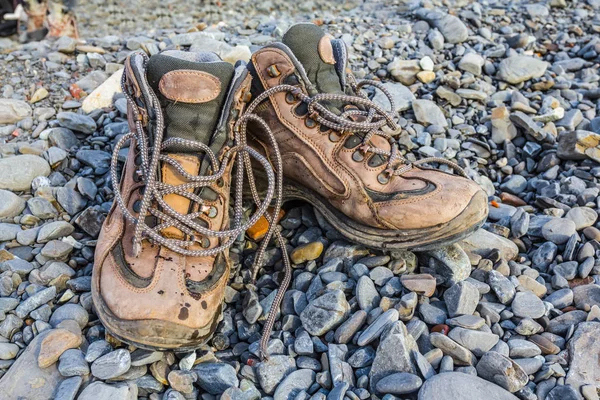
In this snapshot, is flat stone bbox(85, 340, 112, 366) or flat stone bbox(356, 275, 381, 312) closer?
flat stone bbox(85, 340, 112, 366)

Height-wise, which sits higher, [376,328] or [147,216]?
[147,216]

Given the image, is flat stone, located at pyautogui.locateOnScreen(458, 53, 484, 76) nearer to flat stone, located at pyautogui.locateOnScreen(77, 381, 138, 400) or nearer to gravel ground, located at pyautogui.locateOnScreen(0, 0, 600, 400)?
gravel ground, located at pyautogui.locateOnScreen(0, 0, 600, 400)

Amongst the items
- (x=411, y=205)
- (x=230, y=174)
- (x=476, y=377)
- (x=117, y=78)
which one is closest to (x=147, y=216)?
(x=230, y=174)

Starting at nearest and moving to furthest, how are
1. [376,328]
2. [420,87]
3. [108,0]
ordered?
[376,328], [420,87], [108,0]

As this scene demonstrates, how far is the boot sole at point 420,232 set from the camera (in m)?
2.36

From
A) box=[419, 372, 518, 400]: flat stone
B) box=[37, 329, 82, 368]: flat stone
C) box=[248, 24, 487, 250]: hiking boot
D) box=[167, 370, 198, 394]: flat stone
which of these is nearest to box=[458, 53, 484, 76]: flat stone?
box=[248, 24, 487, 250]: hiking boot

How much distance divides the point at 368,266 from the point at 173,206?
36.3 inches

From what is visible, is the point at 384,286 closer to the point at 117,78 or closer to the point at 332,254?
the point at 332,254

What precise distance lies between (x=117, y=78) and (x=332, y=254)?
84.9 inches

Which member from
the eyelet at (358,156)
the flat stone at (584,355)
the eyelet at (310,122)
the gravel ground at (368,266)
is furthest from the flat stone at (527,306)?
the eyelet at (310,122)

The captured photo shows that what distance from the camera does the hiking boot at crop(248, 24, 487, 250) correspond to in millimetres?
2365

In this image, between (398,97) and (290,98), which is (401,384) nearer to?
(290,98)

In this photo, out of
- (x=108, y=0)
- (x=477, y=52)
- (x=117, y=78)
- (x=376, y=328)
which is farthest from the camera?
(x=108, y=0)

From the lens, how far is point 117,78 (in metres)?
3.69
